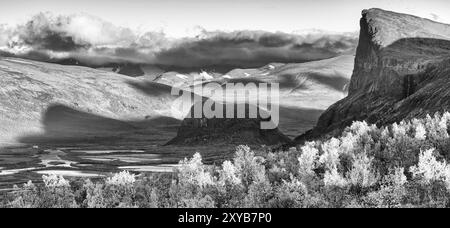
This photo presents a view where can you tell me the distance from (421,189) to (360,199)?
13.0 feet

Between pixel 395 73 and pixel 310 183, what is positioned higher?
pixel 395 73

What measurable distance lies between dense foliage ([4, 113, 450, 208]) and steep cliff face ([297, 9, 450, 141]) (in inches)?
1660

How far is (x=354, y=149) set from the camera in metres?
53.4

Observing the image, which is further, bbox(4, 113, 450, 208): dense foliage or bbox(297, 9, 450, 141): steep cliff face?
bbox(297, 9, 450, 141): steep cliff face

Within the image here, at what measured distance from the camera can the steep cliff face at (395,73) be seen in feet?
381

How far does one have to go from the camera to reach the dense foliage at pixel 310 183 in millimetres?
39250

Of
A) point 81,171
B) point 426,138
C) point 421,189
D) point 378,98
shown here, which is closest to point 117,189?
point 421,189

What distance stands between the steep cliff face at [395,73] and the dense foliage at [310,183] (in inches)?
1660

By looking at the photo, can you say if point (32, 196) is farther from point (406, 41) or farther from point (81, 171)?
point (406, 41)

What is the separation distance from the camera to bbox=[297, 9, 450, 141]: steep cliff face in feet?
381

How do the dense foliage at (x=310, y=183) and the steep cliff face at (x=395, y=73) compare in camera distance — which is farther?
the steep cliff face at (x=395, y=73)

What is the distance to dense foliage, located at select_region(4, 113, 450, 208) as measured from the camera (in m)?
39.2

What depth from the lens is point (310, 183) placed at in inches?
1754

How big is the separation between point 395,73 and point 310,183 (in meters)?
108
